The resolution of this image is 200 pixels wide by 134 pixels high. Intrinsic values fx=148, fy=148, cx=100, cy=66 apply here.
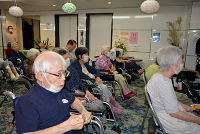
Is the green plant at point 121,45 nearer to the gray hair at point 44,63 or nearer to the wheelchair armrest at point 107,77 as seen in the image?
the wheelchair armrest at point 107,77

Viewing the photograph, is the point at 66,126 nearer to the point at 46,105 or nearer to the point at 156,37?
the point at 46,105

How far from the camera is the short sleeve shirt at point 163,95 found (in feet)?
4.47

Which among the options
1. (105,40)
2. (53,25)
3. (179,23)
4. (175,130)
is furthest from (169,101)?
(53,25)

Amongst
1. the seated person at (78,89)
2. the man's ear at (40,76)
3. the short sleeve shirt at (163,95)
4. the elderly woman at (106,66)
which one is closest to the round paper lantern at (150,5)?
the elderly woman at (106,66)

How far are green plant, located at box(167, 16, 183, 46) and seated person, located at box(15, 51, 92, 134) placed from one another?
587 cm

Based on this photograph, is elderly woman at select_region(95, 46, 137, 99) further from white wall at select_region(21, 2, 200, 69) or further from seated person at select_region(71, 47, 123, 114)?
white wall at select_region(21, 2, 200, 69)

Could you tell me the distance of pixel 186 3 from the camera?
5566 millimetres

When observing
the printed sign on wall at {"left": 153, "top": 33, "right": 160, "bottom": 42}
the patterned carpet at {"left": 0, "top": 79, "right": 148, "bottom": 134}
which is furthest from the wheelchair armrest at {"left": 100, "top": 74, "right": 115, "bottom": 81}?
the printed sign on wall at {"left": 153, "top": 33, "right": 160, "bottom": 42}

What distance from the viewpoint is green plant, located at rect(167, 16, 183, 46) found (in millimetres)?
5922

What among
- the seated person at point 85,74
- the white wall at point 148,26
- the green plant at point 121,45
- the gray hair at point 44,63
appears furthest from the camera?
the green plant at point 121,45

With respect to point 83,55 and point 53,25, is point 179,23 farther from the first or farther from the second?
point 53,25

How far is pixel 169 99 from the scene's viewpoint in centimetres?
136

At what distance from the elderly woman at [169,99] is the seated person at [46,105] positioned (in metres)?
0.78

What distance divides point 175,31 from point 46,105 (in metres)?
6.19
